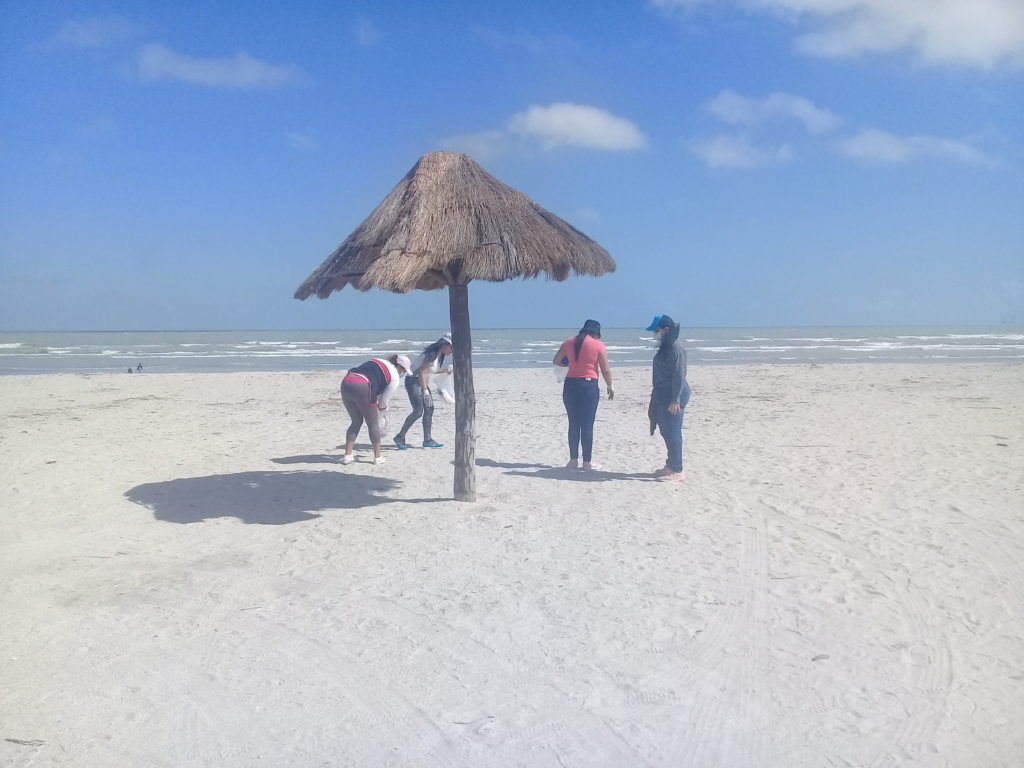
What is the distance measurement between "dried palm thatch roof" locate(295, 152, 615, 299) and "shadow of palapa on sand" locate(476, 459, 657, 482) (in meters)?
2.19

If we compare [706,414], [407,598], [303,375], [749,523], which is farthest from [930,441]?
[303,375]

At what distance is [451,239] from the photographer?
5539mm

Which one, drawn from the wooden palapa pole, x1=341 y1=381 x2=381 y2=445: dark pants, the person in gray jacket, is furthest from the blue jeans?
x1=341 y1=381 x2=381 y2=445: dark pants

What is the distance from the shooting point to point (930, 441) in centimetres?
922

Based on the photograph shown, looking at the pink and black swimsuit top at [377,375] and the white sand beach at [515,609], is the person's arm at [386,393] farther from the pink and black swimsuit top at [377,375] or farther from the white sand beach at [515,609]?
the white sand beach at [515,609]

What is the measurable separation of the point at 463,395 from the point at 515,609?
A: 7.83ft

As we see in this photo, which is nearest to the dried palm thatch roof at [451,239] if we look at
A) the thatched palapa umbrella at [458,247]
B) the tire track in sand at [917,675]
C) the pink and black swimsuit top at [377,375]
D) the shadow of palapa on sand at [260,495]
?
the thatched palapa umbrella at [458,247]

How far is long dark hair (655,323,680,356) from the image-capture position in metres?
6.89

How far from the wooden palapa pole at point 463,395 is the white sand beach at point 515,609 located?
236 millimetres

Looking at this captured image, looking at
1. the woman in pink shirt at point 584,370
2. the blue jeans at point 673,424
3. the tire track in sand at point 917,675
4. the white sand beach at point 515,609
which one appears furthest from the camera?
the woman in pink shirt at point 584,370

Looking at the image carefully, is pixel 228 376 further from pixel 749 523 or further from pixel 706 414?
pixel 749 523

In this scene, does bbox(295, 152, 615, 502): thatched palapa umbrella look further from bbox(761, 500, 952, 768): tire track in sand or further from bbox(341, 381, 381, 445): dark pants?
bbox(761, 500, 952, 768): tire track in sand

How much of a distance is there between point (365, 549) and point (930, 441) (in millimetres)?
7193

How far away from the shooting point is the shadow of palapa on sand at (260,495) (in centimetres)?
627
